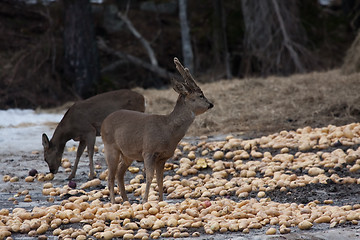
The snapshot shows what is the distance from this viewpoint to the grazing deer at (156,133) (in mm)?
6094

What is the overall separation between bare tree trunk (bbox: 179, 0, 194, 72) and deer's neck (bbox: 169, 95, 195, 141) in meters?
9.40

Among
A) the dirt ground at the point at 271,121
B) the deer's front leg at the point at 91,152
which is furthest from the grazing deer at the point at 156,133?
the deer's front leg at the point at 91,152

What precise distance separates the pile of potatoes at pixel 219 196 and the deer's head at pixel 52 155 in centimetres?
75

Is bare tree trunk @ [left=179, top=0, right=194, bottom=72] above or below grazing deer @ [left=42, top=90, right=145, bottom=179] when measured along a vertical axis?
above

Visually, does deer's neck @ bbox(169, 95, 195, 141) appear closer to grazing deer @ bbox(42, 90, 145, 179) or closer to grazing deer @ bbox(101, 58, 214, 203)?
grazing deer @ bbox(101, 58, 214, 203)

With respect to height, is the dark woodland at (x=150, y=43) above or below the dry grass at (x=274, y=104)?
above

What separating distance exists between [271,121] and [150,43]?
6.88 m

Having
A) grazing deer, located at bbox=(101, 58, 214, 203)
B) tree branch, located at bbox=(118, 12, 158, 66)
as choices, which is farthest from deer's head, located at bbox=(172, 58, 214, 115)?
tree branch, located at bbox=(118, 12, 158, 66)

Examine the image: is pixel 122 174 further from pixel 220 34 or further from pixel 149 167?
pixel 220 34

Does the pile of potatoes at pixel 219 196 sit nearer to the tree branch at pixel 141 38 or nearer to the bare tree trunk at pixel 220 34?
the tree branch at pixel 141 38

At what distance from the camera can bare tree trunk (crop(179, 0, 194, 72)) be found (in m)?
15.4

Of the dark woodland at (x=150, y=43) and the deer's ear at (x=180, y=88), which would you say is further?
the dark woodland at (x=150, y=43)

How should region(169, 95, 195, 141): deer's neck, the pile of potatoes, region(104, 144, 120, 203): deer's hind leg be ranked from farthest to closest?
region(104, 144, 120, 203): deer's hind leg, region(169, 95, 195, 141): deer's neck, the pile of potatoes

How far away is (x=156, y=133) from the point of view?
6.13 m
